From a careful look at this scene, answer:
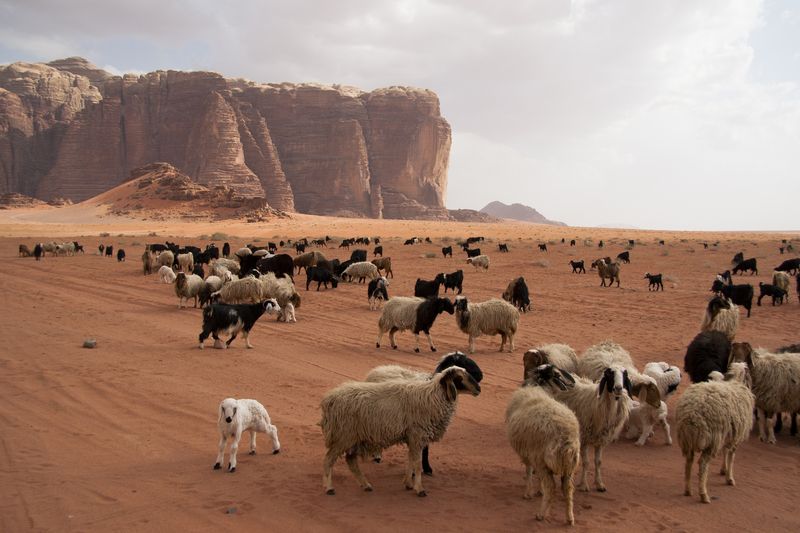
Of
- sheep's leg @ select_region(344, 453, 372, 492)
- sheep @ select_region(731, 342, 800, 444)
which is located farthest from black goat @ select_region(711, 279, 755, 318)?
sheep's leg @ select_region(344, 453, 372, 492)

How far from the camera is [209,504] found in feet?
21.0

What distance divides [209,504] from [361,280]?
2058cm

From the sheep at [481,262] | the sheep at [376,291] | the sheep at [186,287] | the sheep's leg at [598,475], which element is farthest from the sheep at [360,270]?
the sheep's leg at [598,475]

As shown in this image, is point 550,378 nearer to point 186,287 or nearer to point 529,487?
point 529,487

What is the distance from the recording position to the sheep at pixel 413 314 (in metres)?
13.8

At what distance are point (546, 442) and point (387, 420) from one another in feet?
6.07

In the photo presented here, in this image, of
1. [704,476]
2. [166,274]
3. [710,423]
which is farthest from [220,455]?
[166,274]

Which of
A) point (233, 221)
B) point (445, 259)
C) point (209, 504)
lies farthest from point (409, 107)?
point (209, 504)

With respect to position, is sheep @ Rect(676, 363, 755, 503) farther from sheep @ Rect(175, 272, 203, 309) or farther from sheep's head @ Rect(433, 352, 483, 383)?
sheep @ Rect(175, 272, 203, 309)

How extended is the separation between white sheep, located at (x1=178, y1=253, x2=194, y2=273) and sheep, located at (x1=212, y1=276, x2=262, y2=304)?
11.5 metres

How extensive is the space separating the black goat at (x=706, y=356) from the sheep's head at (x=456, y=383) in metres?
4.59

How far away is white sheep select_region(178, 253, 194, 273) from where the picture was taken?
29.3m

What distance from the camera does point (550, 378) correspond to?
7625 mm

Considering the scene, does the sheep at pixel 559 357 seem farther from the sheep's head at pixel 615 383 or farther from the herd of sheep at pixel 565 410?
the sheep's head at pixel 615 383
